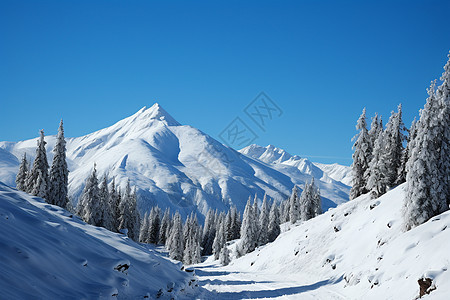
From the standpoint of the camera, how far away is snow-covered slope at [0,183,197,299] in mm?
8327

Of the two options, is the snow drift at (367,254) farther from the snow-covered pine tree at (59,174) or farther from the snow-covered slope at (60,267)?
the snow-covered pine tree at (59,174)

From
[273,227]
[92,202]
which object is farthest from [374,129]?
[92,202]

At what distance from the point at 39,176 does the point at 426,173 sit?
134ft

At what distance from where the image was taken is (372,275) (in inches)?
660

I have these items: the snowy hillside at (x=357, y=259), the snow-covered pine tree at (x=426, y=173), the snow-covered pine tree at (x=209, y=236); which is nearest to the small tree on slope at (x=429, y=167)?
the snow-covered pine tree at (x=426, y=173)

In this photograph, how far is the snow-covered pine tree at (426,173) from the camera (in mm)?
20672

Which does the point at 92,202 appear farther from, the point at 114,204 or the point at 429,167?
the point at 429,167

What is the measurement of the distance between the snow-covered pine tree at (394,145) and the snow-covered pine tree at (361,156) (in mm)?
3888

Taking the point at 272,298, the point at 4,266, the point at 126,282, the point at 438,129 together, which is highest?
the point at 438,129

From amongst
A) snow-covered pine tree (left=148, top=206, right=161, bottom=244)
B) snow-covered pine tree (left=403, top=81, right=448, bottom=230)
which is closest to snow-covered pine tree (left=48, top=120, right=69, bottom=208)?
snow-covered pine tree (left=403, top=81, right=448, bottom=230)

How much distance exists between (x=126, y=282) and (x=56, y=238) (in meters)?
3.35

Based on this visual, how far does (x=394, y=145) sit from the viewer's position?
3650 centimetres

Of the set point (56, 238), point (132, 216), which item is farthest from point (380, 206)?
point (132, 216)

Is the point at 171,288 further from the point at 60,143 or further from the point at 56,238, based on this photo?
the point at 60,143
